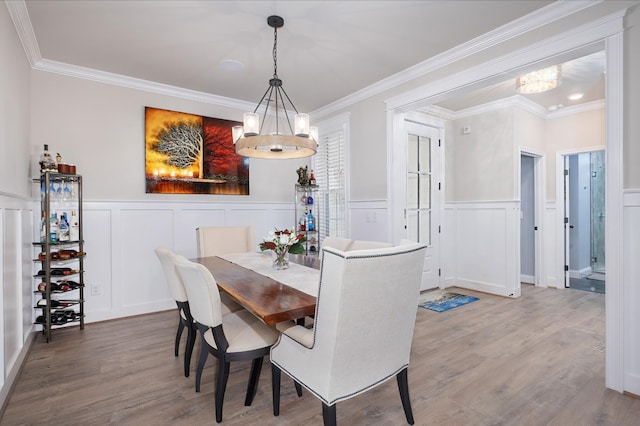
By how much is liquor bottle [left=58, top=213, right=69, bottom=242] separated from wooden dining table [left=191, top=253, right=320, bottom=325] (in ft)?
5.12

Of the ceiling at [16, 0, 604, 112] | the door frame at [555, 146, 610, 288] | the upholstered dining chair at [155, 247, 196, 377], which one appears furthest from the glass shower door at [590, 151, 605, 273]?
the upholstered dining chair at [155, 247, 196, 377]

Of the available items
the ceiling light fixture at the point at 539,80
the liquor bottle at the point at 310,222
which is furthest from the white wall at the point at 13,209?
the ceiling light fixture at the point at 539,80

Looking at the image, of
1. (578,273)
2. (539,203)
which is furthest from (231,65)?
(578,273)

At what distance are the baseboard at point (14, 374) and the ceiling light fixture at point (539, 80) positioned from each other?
5036 mm

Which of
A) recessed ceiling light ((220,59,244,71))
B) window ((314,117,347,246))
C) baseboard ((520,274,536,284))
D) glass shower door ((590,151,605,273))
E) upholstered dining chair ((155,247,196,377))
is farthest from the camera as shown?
glass shower door ((590,151,605,273))

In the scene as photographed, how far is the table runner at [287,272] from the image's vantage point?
6.77ft

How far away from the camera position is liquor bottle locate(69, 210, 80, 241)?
3.29 meters

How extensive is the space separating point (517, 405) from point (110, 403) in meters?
2.50

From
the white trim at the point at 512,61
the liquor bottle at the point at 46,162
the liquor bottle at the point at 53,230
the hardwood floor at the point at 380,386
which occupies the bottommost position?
the hardwood floor at the point at 380,386

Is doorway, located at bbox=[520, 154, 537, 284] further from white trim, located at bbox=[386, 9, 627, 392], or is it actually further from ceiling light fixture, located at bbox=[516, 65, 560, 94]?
white trim, located at bbox=[386, 9, 627, 392]

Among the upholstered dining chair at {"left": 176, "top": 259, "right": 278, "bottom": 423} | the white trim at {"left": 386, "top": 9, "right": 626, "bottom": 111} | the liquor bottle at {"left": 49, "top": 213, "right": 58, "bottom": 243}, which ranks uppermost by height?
the white trim at {"left": 386, "top": 9, "right": 626, "bottom": 111}

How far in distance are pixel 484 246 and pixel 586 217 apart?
267cm

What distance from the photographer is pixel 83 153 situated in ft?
11.4

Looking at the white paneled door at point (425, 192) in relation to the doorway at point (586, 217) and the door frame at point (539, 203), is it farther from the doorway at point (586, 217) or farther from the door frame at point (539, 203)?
the doorway at point (586, 217)
